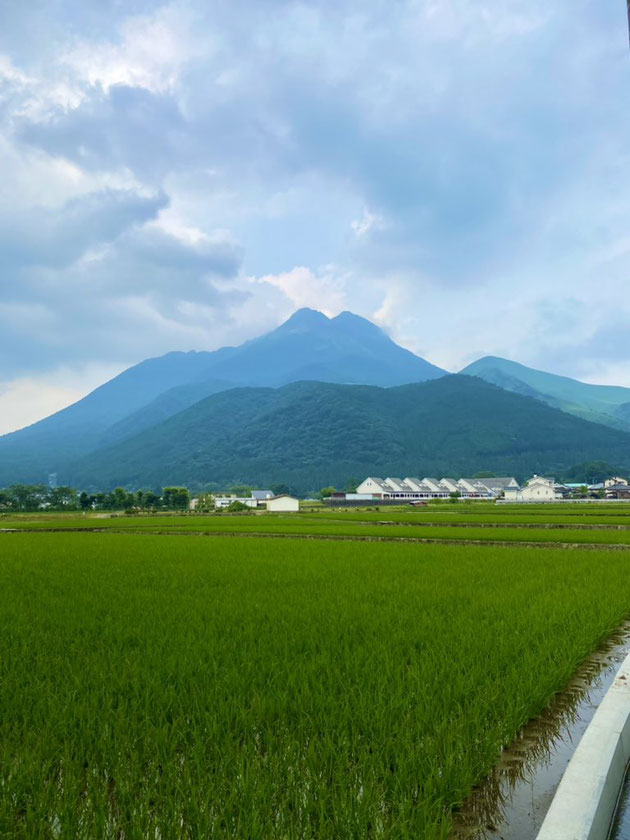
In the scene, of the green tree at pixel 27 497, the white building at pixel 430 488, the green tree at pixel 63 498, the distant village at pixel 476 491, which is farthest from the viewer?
the white building at pixel 430 488

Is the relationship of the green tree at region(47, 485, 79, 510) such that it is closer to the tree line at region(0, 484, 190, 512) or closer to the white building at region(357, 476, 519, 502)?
the tree line at region(0, 484, 190, 512)

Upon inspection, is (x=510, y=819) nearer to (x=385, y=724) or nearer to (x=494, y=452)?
(x=385, y=724)

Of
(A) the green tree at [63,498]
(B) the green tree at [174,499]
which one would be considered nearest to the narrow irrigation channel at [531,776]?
(B) the green tree at [174,499]

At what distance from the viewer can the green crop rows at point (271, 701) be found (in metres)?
2.50

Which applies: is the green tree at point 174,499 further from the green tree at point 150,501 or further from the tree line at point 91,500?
the green tree at point 150,501

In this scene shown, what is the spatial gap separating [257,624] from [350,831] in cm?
428

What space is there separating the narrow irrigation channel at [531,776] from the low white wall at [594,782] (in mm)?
179

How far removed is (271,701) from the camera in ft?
12.5

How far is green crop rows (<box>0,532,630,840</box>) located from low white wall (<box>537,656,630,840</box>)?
1.54 ft

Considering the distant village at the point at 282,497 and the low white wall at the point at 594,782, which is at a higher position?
the low white wall at the point at 594,782

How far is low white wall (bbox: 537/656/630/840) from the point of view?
91.1 inches

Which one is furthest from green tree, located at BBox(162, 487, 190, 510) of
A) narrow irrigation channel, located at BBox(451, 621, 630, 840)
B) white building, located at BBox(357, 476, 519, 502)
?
narrow irrigation channel, located at BBox(451, 621, 630, 840)

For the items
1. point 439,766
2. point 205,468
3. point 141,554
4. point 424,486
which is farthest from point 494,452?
point 439,766

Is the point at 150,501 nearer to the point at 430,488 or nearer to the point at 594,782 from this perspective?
the point at 430,488
